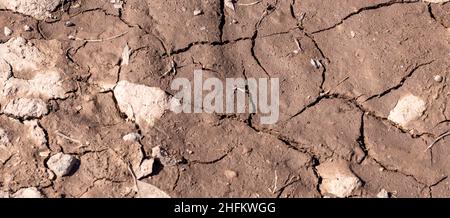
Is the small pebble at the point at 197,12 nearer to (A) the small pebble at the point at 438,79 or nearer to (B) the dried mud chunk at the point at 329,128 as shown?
(B) the dried mud chunk at the point at 329,128

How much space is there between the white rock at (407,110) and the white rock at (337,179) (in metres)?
0.39

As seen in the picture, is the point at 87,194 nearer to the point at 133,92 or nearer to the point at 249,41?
the point at 133,92

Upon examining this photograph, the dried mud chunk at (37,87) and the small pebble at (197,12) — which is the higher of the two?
the small pebble at (197,12)

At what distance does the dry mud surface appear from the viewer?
113 inches

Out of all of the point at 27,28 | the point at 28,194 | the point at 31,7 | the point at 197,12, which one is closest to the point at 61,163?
the point at 28,194

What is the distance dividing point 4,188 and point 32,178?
0.13 metres

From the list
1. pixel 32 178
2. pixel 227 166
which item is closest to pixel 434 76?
pixel 227 166

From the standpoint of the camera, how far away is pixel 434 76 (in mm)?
3164

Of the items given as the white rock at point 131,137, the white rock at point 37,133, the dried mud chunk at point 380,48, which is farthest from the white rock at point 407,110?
the white rock at point 37,133

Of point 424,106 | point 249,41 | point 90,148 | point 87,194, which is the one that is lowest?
point 87,194

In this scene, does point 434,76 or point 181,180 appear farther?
point 434,76

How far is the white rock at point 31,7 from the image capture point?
3.18 m

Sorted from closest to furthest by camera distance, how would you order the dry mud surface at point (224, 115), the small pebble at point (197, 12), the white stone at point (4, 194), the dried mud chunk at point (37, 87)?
the white stone at point (4, 194) → the dry mud surface at point (224, 115) → the dried mud chunk at point (37, 87) → the small pebble at point (197, 12)

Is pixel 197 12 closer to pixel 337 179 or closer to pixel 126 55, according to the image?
pixel 126 55
